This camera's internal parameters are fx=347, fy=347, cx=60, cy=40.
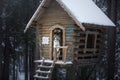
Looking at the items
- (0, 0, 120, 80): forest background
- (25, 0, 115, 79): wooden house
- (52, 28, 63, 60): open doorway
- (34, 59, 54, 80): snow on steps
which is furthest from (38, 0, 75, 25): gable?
(0, 0, 120, 80): forest background

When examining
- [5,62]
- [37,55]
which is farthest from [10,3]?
[37,55]

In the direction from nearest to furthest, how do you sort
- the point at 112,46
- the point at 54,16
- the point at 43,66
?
1. the point at 43,66
2. the point at 54,16
3. the point at 112,46

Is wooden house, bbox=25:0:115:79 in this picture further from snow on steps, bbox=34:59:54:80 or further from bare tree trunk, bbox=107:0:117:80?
bare tree trunk, bbox=107:0:117:80

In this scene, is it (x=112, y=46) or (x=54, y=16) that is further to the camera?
(x=112, y=46)

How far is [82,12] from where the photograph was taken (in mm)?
18750

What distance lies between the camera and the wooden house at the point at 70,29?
18.3 meters

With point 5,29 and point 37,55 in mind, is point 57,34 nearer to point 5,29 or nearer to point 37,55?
point 37,55

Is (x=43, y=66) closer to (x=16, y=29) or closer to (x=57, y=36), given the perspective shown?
(x=57, y=36)

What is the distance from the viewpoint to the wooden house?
18.3 meters

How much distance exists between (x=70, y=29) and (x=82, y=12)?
1172mm

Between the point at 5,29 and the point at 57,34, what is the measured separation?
31.9 ft

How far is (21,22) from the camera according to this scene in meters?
28.7

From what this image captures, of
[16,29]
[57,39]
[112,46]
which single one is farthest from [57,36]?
[16,29]

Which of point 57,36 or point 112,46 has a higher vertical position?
point 57,36
